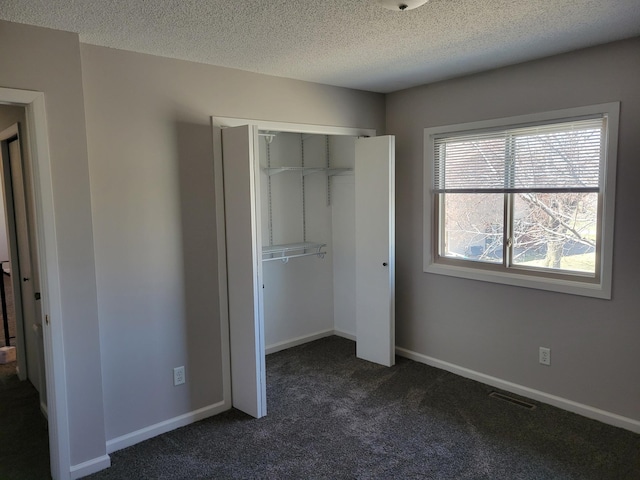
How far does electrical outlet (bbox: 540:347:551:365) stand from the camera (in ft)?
10.6

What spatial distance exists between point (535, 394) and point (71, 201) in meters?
3.23

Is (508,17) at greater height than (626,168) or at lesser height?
greater

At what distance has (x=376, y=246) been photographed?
3.94 m

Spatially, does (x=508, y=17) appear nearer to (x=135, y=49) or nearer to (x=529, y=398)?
(x=135, y=49)

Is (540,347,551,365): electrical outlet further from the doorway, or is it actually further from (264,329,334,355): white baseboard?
the doorway

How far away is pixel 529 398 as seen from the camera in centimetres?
334

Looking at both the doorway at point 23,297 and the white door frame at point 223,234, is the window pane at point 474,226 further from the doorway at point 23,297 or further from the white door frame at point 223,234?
the doorway at point 23,297

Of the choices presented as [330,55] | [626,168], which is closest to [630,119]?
[626,168]

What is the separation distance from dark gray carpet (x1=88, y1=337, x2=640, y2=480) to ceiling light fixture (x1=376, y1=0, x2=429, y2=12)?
2.32 m

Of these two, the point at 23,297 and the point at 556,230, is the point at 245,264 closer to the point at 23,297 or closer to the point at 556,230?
the point at 23,297

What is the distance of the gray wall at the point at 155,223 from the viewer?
2.71 meters

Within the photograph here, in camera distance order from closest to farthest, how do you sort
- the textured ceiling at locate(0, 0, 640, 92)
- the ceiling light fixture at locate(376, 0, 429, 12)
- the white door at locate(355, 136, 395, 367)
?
the ceiling light fixture at locate(376, 0, 429, 12), the textured ceiling at locate(0, 0, 640, 92), the white door at locate(355, 136, 395, 367)

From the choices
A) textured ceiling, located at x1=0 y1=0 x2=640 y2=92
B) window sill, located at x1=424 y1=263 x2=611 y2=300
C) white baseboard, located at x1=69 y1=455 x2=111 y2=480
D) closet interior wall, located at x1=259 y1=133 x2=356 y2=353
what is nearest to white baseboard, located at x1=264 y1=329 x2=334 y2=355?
closet interior wall, located at x1=259 y1=133 x2=356 y2=353

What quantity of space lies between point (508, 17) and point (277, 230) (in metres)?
2.67
